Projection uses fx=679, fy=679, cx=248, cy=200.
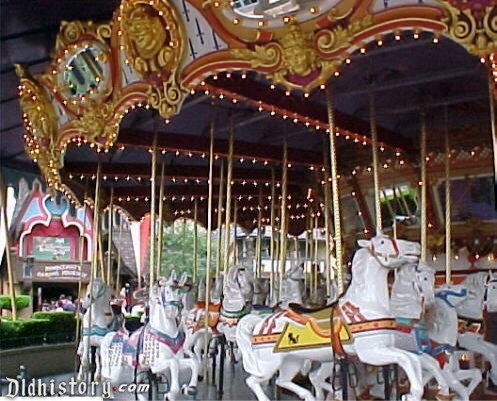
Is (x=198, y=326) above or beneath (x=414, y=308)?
beneath

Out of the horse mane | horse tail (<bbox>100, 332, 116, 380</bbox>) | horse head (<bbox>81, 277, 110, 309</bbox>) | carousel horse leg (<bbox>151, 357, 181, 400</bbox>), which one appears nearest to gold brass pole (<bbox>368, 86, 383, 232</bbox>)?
the horse mane

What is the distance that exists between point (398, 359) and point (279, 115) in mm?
2899

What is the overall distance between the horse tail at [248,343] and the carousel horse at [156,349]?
0.56m

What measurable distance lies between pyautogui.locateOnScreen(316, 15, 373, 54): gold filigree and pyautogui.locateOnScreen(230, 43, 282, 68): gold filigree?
1.04 feet

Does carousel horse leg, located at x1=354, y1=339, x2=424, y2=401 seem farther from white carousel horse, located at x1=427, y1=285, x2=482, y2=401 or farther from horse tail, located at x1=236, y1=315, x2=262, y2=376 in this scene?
horse tail, located at x1=236, y1=315, x2=262, y2=376

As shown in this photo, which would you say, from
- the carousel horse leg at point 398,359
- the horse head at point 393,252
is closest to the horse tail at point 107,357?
the carousel horse leg at point 398,359

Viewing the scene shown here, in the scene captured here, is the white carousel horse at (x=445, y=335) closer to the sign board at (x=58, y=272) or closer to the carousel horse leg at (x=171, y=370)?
the carousel horse leg at (x=171, y=370)

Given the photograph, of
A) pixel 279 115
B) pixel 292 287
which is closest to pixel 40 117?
pixel 279 115

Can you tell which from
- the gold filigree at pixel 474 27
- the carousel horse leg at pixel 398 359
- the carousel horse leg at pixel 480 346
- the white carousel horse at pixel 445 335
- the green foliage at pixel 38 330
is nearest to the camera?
the gold filigree at pixel 474 27

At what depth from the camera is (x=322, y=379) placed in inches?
207

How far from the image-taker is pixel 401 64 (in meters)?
6.48

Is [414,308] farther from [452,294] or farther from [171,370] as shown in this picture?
[171,370]

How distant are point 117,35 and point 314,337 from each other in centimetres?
317

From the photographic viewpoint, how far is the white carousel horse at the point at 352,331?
4.29 meters
